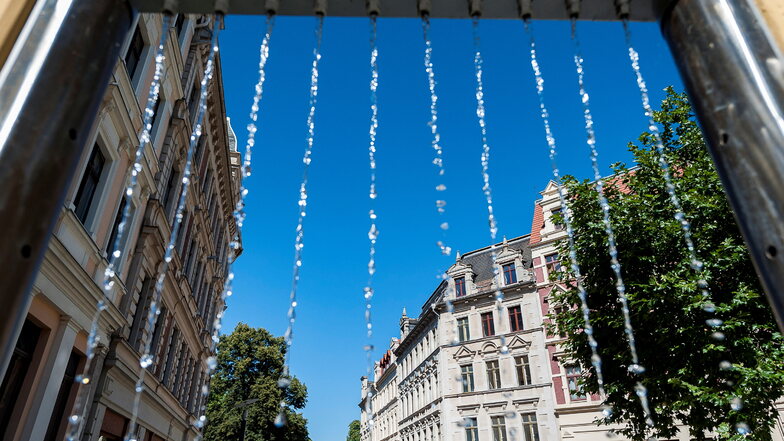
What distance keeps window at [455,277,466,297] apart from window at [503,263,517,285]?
3.64m

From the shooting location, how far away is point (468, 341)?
34.2 metres

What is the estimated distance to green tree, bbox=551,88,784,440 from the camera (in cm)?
1072

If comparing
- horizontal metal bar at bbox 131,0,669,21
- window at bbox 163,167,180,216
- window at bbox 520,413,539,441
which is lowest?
horizontal metal bar at bbox 131,0,669,21

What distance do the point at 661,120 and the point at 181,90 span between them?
15612mm

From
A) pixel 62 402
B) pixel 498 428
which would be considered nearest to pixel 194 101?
pixel 62 402

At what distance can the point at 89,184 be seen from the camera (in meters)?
10.5

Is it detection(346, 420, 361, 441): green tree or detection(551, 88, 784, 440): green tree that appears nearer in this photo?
detection(551, 88, 784, 440): green tree

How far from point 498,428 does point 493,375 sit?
322 cm

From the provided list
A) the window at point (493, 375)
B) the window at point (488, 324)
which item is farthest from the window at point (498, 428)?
the window at point (488, 324)

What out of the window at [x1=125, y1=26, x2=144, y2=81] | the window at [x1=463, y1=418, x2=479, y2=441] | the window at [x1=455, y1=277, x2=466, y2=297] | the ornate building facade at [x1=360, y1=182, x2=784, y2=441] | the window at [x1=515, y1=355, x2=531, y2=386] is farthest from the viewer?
the window at [x1=455, y1=277, x2=466, y2=297]

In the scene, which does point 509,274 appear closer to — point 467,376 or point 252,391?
point 467,376

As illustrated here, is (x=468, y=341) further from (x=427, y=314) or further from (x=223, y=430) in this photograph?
(x=223, y=430)

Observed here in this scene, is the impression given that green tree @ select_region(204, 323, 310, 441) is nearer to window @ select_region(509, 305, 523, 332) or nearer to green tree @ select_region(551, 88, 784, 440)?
window @ select_region(509, 305, 523, 332)

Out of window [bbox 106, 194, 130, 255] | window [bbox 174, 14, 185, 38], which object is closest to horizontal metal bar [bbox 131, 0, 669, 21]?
window [bbox 106, 194, 130, 255]
